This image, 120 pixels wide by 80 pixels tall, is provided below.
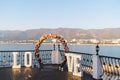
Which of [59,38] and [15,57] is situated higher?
[59,38]

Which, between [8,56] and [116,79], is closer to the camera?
[116,79]

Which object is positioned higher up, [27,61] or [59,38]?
[59,38]

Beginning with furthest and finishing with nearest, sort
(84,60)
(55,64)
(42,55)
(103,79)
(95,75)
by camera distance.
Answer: (42,55) → (55,64) → (84,60) → (95,75) → (103,79)

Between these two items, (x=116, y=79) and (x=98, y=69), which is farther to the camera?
(x=98, y=69)

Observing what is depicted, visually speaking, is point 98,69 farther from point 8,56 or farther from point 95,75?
point 8,56

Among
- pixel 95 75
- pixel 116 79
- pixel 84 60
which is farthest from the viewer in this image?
pixel 84 60

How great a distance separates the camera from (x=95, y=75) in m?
9.27

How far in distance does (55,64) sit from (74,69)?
2.57 meters

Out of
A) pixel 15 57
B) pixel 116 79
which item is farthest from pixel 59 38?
pixel 116 79

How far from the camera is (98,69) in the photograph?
9.30 metres

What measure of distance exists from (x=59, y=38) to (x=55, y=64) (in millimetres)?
1343

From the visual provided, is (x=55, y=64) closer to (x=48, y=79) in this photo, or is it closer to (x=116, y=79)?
(x=48, y=79)

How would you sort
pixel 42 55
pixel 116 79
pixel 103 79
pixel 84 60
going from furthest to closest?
pixel 42 55 → pixel 84 60 → pixel 103 79 → pixel 116 79

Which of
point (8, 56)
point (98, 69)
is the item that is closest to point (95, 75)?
point (98, 69)
